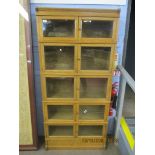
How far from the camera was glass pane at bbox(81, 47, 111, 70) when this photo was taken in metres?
1.95

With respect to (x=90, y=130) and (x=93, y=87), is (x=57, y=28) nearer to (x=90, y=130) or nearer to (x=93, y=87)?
(x=93, y=87)

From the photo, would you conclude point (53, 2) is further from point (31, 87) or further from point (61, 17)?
point (31, 87)

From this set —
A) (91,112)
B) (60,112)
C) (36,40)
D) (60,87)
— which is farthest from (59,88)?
(36,40)

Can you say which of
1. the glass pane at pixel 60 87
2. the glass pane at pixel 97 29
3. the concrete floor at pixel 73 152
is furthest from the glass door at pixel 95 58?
the concrete floor at pixel 73 152

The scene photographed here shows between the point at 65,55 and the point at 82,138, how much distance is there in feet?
3.47

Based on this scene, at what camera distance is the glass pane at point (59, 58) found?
77.2 inches

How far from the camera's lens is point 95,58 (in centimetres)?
203

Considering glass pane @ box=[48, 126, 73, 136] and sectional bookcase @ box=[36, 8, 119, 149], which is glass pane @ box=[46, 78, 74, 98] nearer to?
sectional bookcase @ box=[36, 8, 119, 149]

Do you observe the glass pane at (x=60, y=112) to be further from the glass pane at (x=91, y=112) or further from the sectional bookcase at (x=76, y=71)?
the glass pane at (x=91, y=112)

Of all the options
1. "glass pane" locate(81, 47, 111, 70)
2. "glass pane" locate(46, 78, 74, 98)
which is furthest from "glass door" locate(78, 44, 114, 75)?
"glass pane" locate(46, 78, 74, 98)

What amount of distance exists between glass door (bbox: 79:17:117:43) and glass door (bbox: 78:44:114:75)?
0.23 ft

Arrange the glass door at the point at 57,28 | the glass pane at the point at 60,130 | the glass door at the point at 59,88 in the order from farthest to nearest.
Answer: the glass pane at the point at 60,130
the glass door at the point at 59,88
the glass door at the point at 57,28
